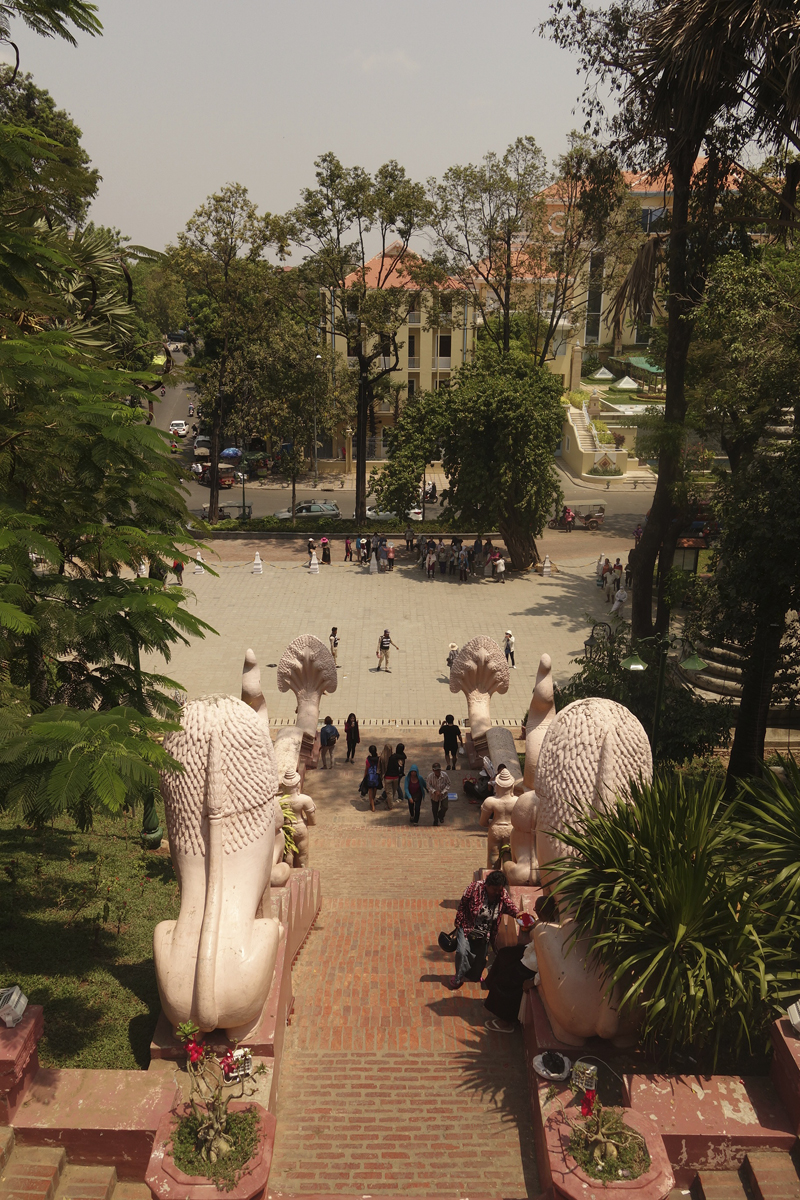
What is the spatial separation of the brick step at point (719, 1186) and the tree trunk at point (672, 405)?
12.6m

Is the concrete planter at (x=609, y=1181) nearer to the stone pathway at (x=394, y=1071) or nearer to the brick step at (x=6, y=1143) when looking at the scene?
the stone pathway at (x=394, y=1071)

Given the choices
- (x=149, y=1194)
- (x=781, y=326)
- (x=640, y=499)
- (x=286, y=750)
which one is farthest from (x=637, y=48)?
(x=640, y=499)

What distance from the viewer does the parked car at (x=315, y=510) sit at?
1517 inches

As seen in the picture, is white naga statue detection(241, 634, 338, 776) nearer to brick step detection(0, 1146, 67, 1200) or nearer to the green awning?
brick step detection(0, 1146, 67, 1200)

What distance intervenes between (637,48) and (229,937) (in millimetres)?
16709

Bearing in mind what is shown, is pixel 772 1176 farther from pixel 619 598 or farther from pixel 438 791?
pixel 619 598

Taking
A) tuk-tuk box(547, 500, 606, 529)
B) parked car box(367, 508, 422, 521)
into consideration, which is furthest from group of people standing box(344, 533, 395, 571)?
tuk-tuk box(547, 500, 606, 529)

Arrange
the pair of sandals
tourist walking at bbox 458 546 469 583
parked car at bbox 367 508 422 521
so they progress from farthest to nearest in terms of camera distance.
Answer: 1. parked car at bbox 367 508 422 521
2. tourist walking at bbox 458 546 469 583
3. the pair of sandals

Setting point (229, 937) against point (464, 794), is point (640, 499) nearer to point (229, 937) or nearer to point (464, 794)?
point (464, 794)

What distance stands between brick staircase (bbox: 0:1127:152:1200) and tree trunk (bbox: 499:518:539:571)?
24.9m

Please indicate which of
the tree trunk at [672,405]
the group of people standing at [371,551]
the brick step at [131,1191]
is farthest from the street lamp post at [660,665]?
the group of people standing at [371,551]

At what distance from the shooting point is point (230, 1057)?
22.4 feet

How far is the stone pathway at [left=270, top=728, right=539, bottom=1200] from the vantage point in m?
6.89

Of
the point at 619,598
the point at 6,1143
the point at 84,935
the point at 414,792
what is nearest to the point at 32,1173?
the point at 6,1143
